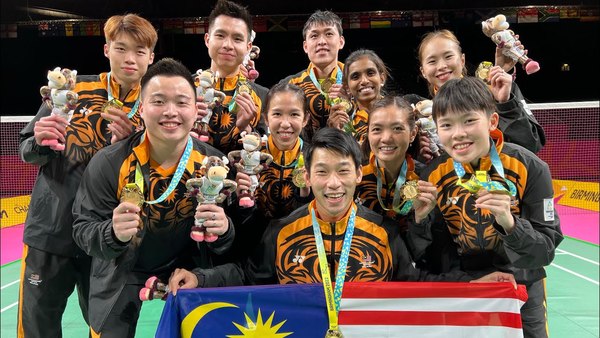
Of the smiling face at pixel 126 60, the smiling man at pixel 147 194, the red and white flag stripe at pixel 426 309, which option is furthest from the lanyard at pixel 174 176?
the red and white flag stripe at pixel 426 309

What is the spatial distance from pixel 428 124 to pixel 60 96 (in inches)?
90.3

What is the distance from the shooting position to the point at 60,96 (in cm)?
329

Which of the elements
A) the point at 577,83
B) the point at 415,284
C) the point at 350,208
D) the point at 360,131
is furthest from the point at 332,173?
the point at 577,83

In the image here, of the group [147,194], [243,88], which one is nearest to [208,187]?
[147,194]

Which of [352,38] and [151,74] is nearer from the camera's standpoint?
[151,74]

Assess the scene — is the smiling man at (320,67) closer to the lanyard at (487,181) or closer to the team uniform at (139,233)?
the team uniform at (139,233)

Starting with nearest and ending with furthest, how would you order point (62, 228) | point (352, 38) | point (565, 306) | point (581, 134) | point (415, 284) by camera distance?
point (415, 284)
point (62, 228)
point (565, 306)
point (581, 134)
point (352, 38)

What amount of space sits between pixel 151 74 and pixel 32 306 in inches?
75.3

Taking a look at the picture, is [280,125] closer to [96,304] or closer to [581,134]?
[96,304]

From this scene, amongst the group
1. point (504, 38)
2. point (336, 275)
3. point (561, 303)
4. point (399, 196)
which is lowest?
point (561, 303)

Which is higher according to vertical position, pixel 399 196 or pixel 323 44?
pixel 323 44

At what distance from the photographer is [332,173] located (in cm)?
307

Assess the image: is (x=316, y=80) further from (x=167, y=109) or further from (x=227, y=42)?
(x=167, y=109)

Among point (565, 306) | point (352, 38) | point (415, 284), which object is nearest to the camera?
point (415, 284)
